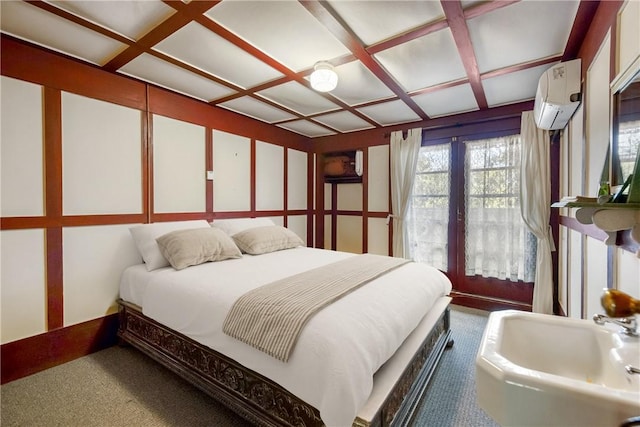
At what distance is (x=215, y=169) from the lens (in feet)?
11.0

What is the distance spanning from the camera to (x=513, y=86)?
2723 mm

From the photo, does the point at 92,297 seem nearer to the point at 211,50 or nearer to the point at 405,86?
the point at 211,50

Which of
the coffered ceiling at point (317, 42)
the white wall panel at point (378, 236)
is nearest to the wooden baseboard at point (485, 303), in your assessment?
the white wall panel at point (378, 236)

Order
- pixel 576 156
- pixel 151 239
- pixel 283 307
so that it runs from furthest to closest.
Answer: pixel 151 239 < pixel 576 156 < pixel 283 307

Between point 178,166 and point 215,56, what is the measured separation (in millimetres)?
1289

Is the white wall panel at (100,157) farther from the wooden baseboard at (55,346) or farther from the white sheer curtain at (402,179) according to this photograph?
the white sheer curtain at (402,179)

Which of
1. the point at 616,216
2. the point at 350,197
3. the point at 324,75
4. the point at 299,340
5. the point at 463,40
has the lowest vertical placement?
the point at 299,340

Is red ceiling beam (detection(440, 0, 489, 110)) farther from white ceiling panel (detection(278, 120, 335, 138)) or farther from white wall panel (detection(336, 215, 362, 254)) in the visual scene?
white wall panel (detection(336, 215, 362, 254))

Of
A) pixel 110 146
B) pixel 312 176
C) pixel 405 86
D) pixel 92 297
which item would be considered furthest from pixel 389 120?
pixel 92 297

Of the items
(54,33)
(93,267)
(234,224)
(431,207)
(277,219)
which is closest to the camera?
(54,33)

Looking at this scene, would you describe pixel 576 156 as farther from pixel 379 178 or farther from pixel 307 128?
pixel 307 128

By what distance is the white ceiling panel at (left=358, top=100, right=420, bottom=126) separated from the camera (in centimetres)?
326

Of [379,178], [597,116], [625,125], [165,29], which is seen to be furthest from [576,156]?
[165,29]

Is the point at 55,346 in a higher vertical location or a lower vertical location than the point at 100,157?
lower
